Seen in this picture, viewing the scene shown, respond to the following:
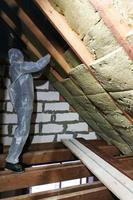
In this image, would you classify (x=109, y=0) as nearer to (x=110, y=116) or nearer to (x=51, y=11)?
(x=51, y=11)

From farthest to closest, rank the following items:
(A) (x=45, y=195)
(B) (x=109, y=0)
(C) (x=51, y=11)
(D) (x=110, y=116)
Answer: (D) (x=110, y=116)
(A) (x=45, y=195)
(C) (x=51, y=11)
(B) (x=109, y=0)

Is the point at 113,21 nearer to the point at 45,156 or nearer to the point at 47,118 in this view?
the point at 45,156

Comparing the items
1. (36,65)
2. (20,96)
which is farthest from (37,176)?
(36,65)

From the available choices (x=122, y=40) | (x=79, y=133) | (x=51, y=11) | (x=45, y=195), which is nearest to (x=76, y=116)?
(x=79, y=133)

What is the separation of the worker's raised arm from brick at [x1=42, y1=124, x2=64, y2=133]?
39.7 inches

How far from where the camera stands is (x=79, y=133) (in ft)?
10.5

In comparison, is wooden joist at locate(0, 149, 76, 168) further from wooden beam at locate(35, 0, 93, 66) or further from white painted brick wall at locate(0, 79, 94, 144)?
wooden beam at locate(35, 0, 93, 66)

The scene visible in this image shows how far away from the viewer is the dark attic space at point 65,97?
4.08ft

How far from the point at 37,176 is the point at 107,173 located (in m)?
0.56

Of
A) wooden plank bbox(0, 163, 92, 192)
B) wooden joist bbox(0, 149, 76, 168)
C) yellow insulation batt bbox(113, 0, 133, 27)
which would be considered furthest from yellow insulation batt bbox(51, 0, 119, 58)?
wooden joist bbox(0, 149, 76, 168)

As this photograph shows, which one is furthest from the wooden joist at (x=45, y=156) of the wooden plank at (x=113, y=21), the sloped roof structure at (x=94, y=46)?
the wooden plank at (x=113, y=21)

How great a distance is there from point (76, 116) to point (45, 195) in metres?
1.54

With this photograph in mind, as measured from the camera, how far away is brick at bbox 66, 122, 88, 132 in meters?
3.15

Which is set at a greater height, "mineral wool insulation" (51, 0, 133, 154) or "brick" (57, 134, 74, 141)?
"mineral wool insulation" (51, 0, 133, 154)
